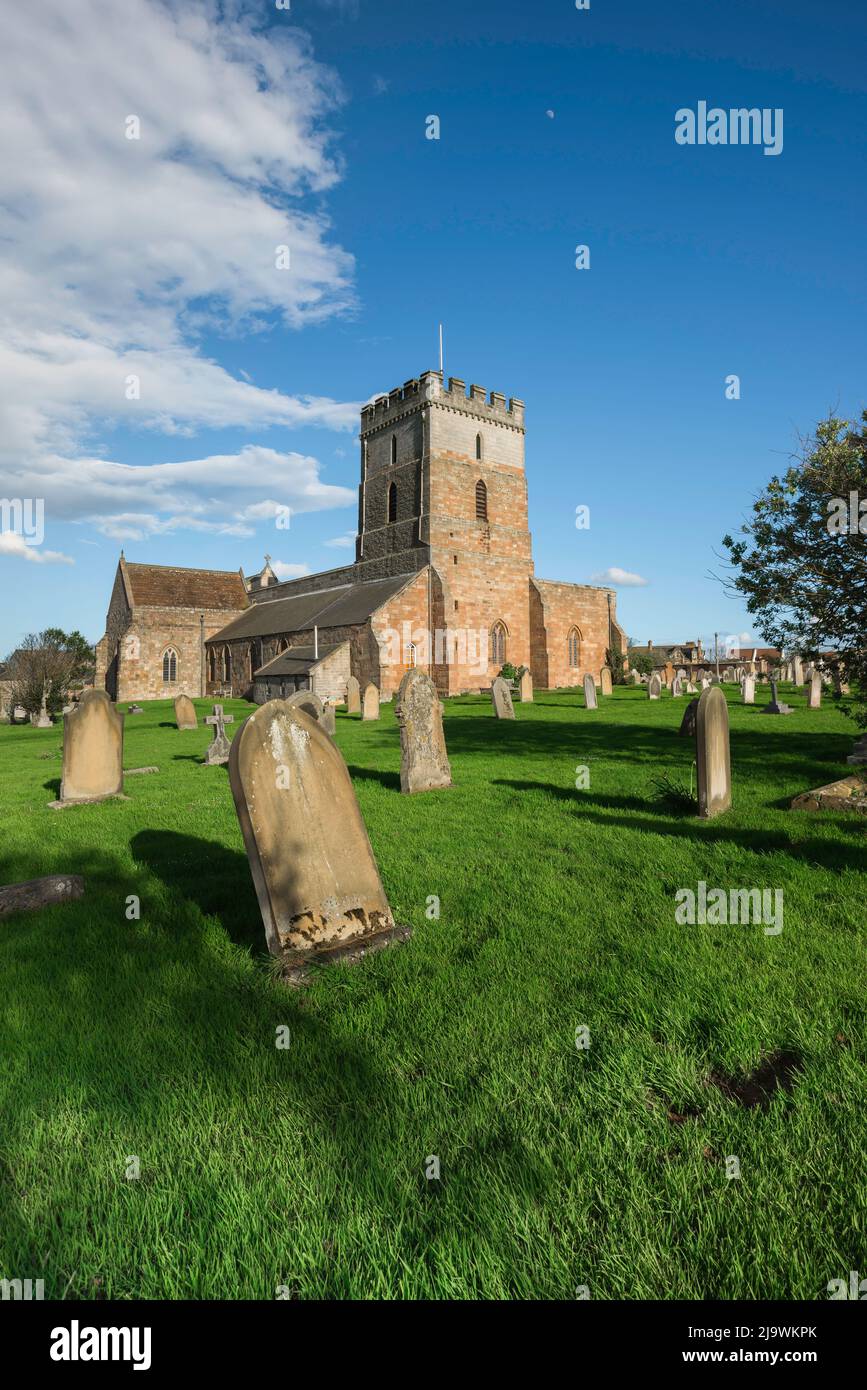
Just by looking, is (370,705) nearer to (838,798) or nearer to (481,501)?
(838,798)

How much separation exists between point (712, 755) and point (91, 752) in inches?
302

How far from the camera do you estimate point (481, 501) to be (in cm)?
3809

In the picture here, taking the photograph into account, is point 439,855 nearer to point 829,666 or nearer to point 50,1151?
point 50,1151

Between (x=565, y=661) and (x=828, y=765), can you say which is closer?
(x=828, y=765)

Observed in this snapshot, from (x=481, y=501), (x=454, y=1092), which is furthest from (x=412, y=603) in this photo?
(x=454, y=1092)

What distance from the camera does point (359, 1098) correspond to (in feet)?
7.83

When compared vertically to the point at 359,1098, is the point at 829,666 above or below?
above

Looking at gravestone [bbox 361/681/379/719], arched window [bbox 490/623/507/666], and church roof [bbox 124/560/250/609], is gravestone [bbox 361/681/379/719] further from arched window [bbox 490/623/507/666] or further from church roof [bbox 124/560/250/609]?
church roof [bbox 124/560/250/609]

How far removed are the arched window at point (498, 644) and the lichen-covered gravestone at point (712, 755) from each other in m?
29.6

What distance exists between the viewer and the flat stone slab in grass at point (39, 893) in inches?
175

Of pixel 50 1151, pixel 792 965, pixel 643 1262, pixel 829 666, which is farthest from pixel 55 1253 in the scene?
pixel 829 666

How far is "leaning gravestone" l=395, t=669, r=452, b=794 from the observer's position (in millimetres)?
8594

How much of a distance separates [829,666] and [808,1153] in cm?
868
